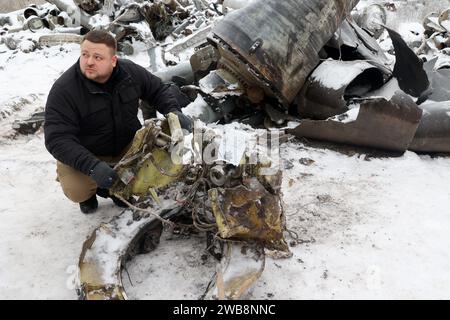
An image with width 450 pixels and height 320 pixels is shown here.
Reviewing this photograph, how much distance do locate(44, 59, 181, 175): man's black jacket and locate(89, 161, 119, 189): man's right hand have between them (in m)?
0.04

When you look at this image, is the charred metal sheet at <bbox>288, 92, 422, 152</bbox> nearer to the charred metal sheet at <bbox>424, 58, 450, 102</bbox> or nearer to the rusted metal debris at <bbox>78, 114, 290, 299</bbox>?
the charred metal sheet at <bbox>424, 58, 450, 102</bbox>

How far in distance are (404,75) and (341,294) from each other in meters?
3.17

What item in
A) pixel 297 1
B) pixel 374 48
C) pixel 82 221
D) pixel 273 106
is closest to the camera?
pixel 82 221

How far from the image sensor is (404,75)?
4766mm

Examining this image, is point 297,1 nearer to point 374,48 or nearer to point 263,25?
point 263,25

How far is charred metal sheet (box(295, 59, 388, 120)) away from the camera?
452 centimetres

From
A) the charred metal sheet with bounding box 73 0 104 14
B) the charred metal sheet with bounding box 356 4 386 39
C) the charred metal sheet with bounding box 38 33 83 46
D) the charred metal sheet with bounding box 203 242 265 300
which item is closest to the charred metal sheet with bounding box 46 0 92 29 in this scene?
the charred metal sheet with bounding box 73 0 104 14

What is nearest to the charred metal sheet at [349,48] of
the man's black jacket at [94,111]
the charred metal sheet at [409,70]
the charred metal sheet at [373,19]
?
the charred metal sheet at [409,70]

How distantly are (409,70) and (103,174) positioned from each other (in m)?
3.73

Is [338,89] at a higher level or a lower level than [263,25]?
lower

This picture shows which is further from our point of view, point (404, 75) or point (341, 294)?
point (404, 75)

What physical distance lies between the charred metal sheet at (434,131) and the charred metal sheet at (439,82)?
46 centimetres

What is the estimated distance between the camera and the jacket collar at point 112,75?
288 centimetres
